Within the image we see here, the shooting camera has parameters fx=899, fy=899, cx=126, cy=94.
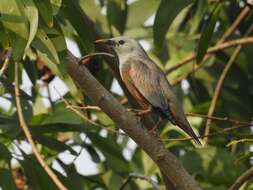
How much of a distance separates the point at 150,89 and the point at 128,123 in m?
1.33

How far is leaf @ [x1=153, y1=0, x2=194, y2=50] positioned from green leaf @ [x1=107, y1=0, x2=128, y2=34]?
138 cm

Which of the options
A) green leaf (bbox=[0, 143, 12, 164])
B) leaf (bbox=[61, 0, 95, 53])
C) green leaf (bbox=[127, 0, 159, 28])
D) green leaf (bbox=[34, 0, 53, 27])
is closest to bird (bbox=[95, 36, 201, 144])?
leaf (bbox=[61, 0, 95, 53])

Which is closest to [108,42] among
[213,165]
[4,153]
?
[213,165]

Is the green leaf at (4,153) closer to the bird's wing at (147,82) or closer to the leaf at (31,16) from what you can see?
the bird's wing at (147,82)

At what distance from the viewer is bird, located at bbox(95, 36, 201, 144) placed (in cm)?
518

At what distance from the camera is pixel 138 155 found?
669cm

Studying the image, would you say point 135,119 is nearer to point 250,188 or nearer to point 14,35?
point 14,35

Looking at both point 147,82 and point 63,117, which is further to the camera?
point 63,117

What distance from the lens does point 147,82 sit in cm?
539

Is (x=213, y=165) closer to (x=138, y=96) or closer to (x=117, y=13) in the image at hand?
(x=138, y=96)

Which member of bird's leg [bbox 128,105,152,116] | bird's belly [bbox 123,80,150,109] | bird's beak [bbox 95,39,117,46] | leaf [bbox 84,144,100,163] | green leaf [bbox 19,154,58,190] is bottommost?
leaf [bbox 84,144,100,163]

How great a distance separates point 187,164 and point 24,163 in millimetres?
1125

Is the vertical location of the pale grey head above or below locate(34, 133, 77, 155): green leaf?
above

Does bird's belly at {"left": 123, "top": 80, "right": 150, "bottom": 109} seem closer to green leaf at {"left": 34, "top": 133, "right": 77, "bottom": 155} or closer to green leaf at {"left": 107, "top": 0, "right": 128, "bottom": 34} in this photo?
green leaf at {"left": 34, "top": 133, "right": 77, "bottom": 155}
